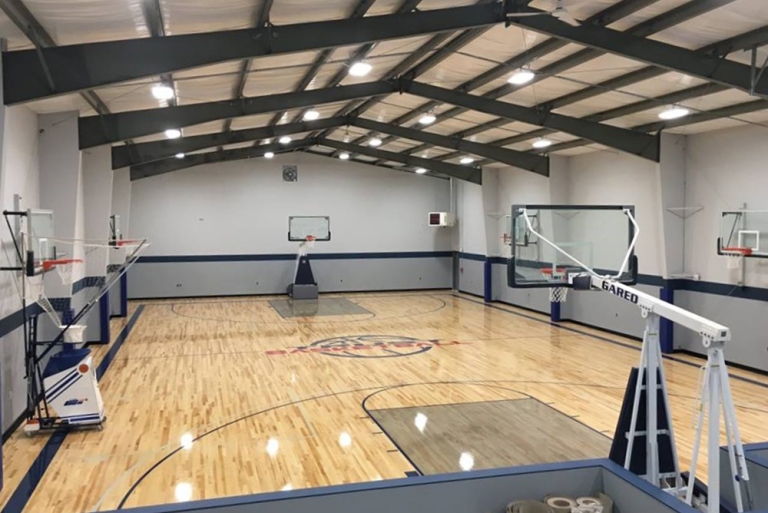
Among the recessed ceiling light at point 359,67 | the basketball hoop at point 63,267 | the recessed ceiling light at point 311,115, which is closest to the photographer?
the basketball hoop at point 63,267

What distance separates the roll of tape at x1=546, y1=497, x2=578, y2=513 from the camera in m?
3.29

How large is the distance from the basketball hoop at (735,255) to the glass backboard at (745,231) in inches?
1.6

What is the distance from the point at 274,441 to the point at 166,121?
4.93m

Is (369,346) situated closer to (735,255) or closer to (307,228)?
(735,255)

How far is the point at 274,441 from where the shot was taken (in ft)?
19.4

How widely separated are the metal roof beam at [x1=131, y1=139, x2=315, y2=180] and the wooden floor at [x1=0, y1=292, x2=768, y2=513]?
4128 mm

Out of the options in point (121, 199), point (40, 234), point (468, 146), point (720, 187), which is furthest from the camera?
point (121, 199)

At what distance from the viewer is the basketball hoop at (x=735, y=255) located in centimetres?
852

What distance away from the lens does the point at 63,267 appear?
22.8ft

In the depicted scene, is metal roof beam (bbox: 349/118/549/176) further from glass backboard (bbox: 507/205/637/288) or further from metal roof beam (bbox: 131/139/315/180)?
metal roof beam (bbox: 131/139/315/180)

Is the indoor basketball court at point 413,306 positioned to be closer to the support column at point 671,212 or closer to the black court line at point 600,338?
the support column at point 671,212

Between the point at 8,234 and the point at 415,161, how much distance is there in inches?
438

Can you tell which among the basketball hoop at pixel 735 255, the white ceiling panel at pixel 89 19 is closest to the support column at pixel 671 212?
the basketball hoop at pixel 735 255

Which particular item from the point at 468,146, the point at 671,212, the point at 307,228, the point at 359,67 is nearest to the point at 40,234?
the point at 359,67
